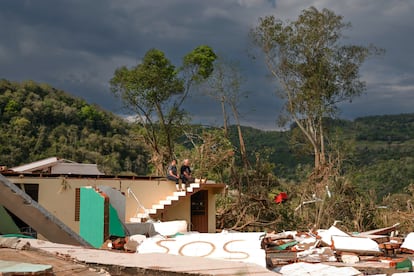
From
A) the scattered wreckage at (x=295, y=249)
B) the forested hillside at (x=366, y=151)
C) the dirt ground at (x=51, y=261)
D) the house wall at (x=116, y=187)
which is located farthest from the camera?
the forested hillside at (x=366, y=151)

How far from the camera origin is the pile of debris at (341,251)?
1081 centimetres

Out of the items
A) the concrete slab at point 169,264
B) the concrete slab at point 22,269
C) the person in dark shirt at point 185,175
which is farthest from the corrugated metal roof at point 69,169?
the concrete slab at point 22,269

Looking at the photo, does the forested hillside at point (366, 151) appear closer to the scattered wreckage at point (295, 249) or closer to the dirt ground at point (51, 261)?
the scattered wreckage at point (295, 249)

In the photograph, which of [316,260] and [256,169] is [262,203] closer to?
[256,169]

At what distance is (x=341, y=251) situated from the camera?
12.8 m

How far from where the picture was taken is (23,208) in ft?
38.4

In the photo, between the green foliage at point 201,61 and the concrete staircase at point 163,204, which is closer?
the concrete staircase at point 163,204

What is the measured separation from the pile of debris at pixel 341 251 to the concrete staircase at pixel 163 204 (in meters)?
5.56

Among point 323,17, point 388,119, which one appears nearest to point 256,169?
point 323,17

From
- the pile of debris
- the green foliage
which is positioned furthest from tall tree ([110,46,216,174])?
the pile of debris

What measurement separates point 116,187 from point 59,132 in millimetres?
32263

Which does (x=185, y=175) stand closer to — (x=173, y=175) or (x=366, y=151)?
(x=173, y=175)

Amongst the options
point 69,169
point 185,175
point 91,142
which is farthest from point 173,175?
point 91,142

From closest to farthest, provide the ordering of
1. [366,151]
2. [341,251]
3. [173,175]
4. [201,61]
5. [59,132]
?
1. [341,251]
2. [173,175]
3. [201,61]
4. [59,132]
5. [366,151]
